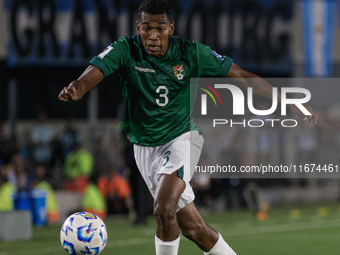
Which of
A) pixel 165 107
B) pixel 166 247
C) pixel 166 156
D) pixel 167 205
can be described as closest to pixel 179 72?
pixel 165 107

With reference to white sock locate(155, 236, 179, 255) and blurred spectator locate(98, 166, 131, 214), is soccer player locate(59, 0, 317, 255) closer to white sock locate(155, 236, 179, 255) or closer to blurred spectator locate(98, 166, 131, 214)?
white sock locate(155, 236, 179, 255)

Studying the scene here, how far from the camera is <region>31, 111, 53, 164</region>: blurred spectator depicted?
42.4 ft

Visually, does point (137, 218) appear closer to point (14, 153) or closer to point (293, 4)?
point (14, 153)

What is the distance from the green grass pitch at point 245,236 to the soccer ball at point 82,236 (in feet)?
7.02

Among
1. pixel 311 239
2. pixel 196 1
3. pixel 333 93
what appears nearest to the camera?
pixel 311 239

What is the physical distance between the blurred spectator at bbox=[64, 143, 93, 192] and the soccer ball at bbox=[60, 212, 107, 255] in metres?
7.21

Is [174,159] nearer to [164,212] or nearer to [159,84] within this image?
[164,212]

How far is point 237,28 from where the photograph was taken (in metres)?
14.7

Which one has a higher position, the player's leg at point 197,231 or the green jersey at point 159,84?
the green jersey at point 159,84

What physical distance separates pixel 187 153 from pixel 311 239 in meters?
4.39

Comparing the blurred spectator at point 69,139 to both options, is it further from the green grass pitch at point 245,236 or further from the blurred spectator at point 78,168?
the green grass pitch at point 245,236

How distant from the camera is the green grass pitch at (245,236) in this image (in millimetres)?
7785

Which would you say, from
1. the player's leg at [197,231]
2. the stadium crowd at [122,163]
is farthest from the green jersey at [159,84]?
the stadium crowd at [122,163]

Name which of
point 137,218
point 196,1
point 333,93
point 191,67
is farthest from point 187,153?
point 333,93
